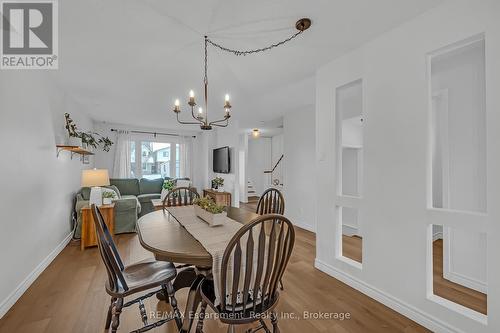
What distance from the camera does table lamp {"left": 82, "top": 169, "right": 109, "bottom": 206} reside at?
11.3ft

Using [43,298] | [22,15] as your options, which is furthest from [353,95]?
[43,298]

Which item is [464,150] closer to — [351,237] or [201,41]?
[351,237]

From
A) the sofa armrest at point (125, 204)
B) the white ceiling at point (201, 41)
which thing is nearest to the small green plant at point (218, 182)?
the sofa armrest at point (125, 204)

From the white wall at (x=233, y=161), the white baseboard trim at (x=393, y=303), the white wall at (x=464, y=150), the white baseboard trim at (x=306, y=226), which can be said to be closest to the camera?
the white baseboard trim at (x=393, y=303)

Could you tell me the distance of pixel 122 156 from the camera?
6410 mm

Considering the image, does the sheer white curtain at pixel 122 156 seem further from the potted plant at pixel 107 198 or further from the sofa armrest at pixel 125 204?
the potted plant at pixel 107 198

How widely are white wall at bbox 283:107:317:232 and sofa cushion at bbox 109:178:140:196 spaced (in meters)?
3.89

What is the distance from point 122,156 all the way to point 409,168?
6.64 meters

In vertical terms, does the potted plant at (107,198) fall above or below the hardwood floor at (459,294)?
above

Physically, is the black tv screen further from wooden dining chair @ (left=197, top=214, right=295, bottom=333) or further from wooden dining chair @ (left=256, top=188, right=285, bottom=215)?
wooden dining chair @ (left=197, top=214, right=295, bottom=333)

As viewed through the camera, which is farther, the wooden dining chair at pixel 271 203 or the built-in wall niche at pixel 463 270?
the wooden dining chair at pixel 271 203

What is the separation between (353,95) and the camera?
3.67 meters

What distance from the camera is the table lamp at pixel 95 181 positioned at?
3.44 m

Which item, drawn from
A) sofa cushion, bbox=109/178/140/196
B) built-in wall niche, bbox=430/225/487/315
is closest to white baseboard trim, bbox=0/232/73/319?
sofa cushion, bbox=109/178/140/196
